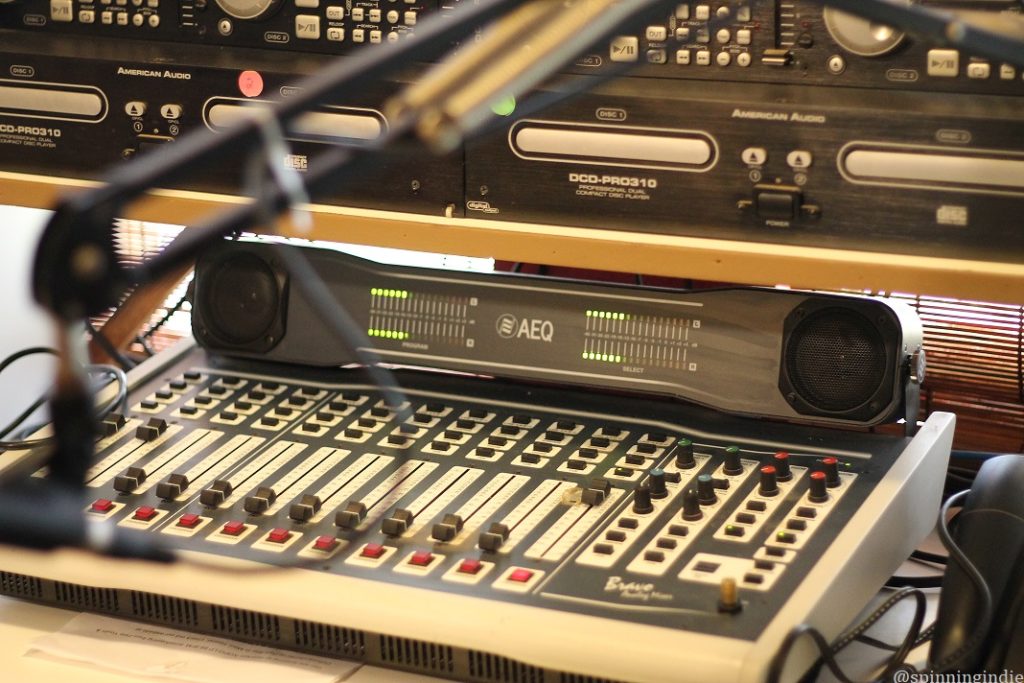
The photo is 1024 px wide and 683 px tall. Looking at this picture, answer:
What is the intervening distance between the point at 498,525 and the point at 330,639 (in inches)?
5.8

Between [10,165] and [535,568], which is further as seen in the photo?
[10,165]

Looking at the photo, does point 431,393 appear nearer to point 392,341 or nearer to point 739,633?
point 392,341

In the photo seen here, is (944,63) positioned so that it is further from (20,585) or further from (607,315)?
(20,585)

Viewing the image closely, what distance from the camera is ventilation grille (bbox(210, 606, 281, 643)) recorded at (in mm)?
1064

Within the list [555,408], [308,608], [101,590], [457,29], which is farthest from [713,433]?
[457,29]

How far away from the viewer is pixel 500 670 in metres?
0.99

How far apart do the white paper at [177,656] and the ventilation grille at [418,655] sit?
0.03m

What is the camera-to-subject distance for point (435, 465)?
1172mm

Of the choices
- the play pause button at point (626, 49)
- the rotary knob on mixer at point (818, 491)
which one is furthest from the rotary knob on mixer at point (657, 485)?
the play pause button at point (626, 49)

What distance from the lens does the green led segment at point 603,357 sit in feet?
4.11

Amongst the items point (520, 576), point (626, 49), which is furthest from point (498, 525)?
point (626, 49)

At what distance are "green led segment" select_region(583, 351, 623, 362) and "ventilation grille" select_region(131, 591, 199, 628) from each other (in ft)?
1.31

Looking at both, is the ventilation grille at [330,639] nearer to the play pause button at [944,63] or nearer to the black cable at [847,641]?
the black cable at [847,641]

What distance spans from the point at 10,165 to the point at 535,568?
26.0 inches
